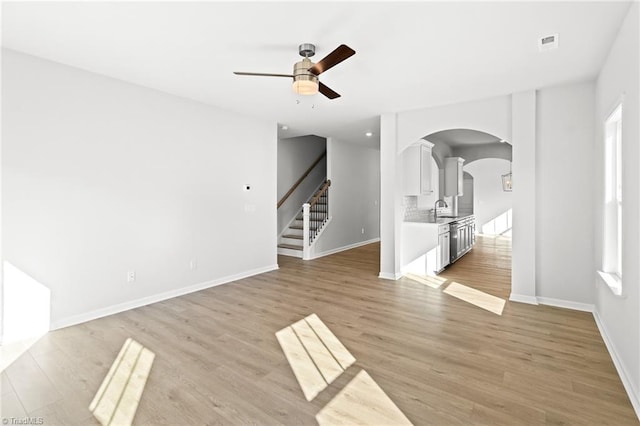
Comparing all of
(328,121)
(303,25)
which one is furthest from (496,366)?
(328,121)

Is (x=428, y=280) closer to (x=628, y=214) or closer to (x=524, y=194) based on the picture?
(x=524, y=194)

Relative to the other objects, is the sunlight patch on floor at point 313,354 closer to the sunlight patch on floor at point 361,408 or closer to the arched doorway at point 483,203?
the sunlight patch on floor at point 361,408

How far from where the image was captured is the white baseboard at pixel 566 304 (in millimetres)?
4001

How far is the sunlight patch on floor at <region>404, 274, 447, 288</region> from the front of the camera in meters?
5.20

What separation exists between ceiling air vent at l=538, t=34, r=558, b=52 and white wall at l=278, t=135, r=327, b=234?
19.6 ft

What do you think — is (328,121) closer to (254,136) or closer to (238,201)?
(254,136)

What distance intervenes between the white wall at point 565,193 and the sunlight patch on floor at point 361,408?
3250mm

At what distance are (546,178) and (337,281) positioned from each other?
132 inches

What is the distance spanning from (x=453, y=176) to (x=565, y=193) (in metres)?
5.10

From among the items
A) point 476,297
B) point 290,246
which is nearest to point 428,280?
point 476,297

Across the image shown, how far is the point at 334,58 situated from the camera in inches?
103

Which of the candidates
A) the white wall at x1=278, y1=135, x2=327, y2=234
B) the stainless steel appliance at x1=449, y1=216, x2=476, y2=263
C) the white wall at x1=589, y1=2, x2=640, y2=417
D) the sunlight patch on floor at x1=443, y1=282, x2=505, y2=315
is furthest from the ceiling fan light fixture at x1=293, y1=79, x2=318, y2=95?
the white wall at x1=278, y1=135, x2=327, y2=234

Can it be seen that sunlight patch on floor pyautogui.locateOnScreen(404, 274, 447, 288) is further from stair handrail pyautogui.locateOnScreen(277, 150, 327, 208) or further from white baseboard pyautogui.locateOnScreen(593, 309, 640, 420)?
stair handrail pyautogui.locateOnScreen(277, 150, 327, 208)

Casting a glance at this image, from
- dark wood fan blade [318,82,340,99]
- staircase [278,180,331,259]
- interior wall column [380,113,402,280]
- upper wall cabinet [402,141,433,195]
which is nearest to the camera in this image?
dark wood fan blade [318,82,340,99]
